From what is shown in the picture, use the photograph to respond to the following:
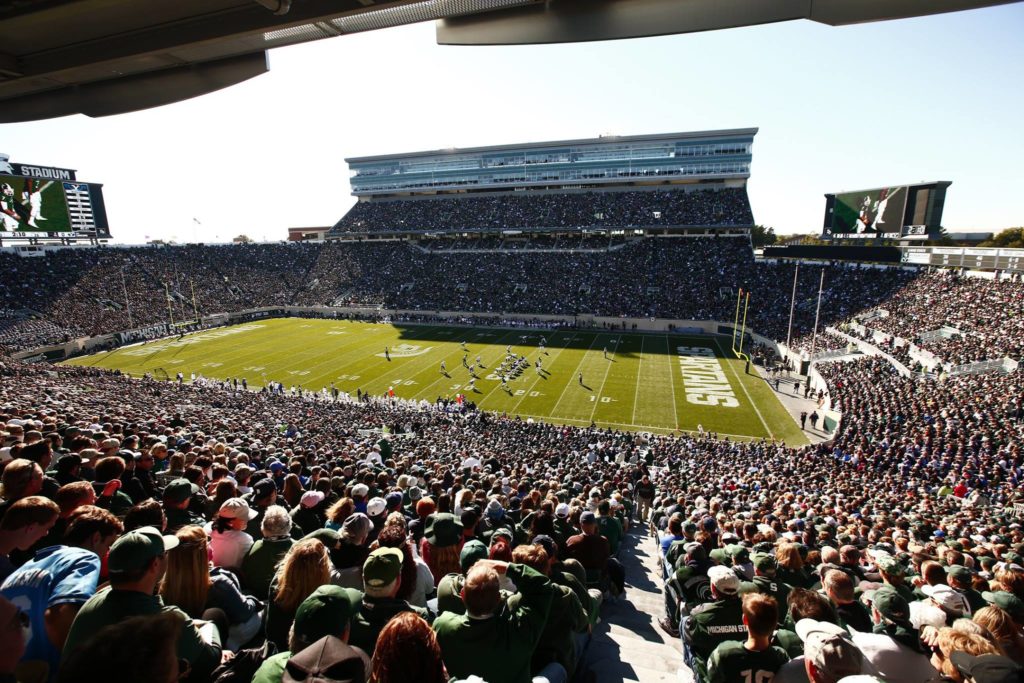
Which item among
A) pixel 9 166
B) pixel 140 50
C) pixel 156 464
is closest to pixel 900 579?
pixel 140 50

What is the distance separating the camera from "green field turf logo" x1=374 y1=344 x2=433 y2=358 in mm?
39906

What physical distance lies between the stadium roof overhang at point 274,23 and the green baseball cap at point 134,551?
3107 millimetres

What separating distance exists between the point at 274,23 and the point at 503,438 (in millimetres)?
18889

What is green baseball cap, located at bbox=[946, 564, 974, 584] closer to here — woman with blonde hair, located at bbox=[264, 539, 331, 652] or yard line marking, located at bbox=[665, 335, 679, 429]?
woman with blonde hair, located at bbox=[264, 539, 331, 652]

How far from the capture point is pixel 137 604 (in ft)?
8.60

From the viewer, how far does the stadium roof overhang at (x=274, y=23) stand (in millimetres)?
3068

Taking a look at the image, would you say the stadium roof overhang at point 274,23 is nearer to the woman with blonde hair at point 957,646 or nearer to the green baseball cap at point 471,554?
the woman with blonde hair at point 957,646

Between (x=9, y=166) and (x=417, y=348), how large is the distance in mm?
47366

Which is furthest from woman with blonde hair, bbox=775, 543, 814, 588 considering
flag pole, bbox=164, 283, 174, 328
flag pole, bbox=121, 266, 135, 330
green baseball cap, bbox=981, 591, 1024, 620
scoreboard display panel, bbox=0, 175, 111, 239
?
scoreboard display panel, bbox=0, 175, 111, 239

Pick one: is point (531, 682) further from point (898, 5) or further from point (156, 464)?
point (156, 464)

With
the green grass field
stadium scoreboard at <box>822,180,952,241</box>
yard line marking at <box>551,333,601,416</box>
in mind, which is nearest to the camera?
the green grass field

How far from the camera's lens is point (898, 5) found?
294cm

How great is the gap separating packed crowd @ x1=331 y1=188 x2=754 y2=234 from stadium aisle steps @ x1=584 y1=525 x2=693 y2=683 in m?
57.8

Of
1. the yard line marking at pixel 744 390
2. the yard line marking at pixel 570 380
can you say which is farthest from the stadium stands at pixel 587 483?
the yard line marking at pixel 570 380
